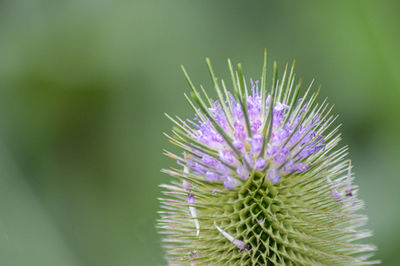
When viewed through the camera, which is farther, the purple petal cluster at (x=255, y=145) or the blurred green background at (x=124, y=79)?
the blurred green background at (x=124, y=79)

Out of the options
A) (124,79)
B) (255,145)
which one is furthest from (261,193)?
(124,79)

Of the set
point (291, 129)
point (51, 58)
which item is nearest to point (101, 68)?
point (51, 58)

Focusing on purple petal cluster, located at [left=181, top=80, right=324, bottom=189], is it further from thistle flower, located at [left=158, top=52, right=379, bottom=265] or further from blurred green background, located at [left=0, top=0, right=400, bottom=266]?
blurred green background, located at [left=0, top=0, right=400, bottom=266]

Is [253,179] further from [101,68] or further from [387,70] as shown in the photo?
[101,68]

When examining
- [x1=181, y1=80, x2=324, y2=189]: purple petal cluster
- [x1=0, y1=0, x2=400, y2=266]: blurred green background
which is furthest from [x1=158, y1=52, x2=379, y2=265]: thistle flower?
[x1=0, y1=0, x2=400, y2=266]: blurred green background

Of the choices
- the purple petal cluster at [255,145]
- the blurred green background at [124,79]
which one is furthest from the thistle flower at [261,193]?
the blurred green background at [124,79]

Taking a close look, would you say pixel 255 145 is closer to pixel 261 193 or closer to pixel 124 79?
pixel 261 193

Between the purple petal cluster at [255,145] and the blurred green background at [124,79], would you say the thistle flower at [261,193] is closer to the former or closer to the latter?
the purple petal cluster at [255,145]

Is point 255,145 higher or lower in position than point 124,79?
lower
